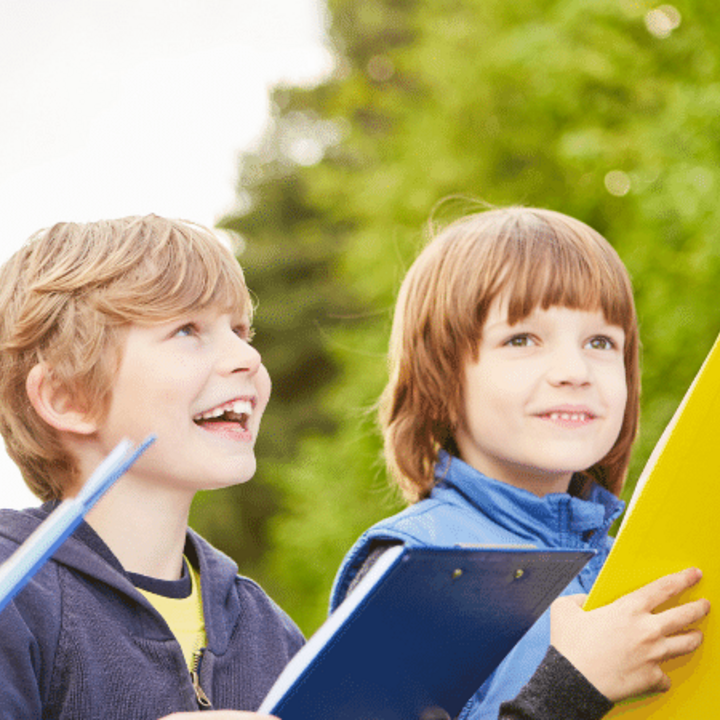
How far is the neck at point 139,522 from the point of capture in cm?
153

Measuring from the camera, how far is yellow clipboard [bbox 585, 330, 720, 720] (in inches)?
48.6

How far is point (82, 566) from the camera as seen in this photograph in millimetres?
1430

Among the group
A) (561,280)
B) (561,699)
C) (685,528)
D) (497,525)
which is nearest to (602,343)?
(561,280)

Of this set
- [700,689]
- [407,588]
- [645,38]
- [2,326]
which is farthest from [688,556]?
[645,38]

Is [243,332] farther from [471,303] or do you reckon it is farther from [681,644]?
[681,644]

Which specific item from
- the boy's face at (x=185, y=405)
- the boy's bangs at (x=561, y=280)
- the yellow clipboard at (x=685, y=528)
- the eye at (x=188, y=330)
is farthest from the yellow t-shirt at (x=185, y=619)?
the boy's bangs at (x=561, y=280)

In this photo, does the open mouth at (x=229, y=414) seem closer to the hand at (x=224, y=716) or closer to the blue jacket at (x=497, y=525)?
the blue jacket at (x=497, y=525)

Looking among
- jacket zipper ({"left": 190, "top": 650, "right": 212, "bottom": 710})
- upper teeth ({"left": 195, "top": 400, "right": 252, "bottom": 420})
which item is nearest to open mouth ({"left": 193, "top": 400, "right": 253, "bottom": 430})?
upper teeth ({"left": 195, "top": 400, "right": 252, "bottom": 420})

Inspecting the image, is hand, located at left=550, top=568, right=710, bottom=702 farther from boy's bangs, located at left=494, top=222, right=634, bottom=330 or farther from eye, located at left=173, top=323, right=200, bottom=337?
eye, located at left=173, top=323, right=200, bottom=337

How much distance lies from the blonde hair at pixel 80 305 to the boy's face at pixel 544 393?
47 centimetres

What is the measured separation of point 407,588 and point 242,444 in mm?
535

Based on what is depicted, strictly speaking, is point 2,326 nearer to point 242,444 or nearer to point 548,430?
point 242,444

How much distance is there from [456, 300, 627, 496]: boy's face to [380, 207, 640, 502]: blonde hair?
0.03 meters

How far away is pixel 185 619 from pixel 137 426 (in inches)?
12.5
